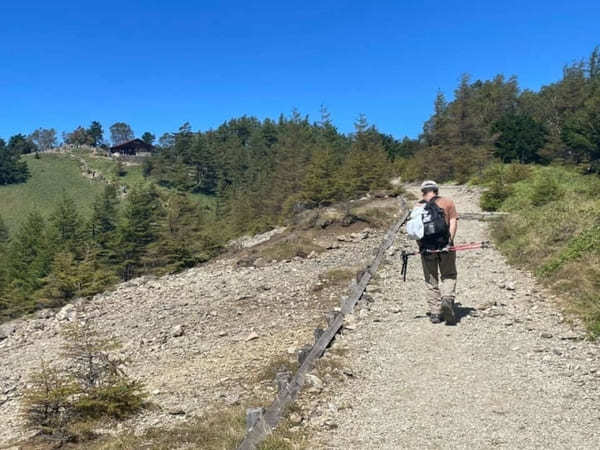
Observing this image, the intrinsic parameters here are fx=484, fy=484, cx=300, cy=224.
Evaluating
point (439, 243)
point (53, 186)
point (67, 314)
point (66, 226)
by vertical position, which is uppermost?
point (53, 186)

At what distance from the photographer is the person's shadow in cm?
868

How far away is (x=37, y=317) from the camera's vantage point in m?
20.2

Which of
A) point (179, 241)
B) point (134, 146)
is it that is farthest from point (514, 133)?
point (134, 146)

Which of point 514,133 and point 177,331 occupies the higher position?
point 514,133

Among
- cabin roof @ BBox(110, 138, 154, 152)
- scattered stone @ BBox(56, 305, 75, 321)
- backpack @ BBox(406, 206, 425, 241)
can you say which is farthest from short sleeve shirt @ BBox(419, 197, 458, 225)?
cabin roof @ BBox(110, 138, 154, 152)

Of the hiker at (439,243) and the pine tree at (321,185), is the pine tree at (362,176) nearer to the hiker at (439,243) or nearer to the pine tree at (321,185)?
the pine tree at (321,185)

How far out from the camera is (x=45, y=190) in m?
97.3

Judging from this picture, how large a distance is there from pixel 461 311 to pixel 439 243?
190 centimetres

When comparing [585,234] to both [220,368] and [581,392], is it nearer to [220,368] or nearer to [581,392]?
[581,392]

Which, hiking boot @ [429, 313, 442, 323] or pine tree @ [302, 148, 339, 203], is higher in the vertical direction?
pine tree @ [302, 148, 339, 203]

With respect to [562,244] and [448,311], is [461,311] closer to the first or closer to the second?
[448,311]

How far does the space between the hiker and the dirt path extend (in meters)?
0.53

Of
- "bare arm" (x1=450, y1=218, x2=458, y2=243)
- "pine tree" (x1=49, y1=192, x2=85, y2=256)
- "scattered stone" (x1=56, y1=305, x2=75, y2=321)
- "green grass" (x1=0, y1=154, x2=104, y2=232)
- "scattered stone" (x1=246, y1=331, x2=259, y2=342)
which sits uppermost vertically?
"green grass" (x1=0, y1=154, x2=104, y2=232)

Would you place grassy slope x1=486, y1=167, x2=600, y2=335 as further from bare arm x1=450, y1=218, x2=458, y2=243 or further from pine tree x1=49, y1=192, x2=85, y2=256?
pine tree x1=49, y1=192, x2=85, y2=256
